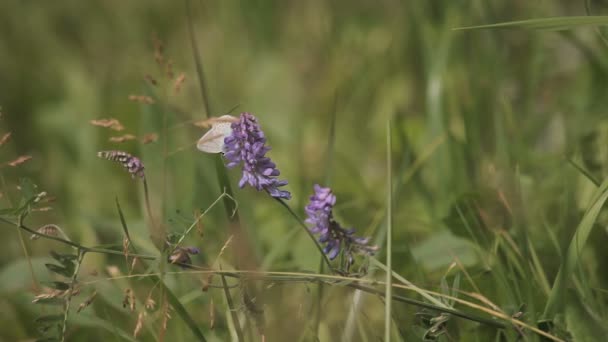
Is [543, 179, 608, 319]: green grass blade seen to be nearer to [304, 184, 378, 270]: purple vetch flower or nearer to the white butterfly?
[304, 184, 378, 270]: purple vetch flower

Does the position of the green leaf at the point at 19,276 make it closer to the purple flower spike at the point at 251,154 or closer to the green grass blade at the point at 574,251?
the purple flower spike at the point at 251,154

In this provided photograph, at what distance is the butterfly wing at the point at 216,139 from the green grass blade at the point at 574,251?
1.90 ft

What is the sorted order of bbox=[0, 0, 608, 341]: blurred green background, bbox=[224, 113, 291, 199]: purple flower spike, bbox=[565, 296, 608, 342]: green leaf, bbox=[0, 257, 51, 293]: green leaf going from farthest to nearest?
bbox=[0, 257, 51, 293]: green leaf < bbox=[0, 0, 608, 341]: blurred green background < bbox=[565, 296, 608, 342]: green leaf < bbox=[224, 113, 291, 199]: purple flower spike

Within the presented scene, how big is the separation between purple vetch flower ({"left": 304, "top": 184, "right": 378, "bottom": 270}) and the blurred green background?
6.0 inches

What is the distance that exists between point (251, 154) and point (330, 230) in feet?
0.60

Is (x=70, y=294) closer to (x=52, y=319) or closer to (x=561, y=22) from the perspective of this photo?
(x=52, y=319)

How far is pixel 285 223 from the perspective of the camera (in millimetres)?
2234

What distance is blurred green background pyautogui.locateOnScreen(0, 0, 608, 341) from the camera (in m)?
1.62

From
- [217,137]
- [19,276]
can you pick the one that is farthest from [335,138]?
[217,137]

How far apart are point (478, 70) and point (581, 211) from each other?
89 cm

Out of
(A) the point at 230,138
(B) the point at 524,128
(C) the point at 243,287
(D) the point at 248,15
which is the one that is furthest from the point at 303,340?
(D) the point at 248,15

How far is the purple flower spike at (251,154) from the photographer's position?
1225 mm

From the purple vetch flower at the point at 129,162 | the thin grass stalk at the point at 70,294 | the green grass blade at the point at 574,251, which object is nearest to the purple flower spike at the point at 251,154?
the purple vetch flower at the point at 129,162

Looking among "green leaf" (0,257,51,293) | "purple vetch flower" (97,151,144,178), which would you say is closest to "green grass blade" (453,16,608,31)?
"purple vetch flower" (97,151,144,178)
